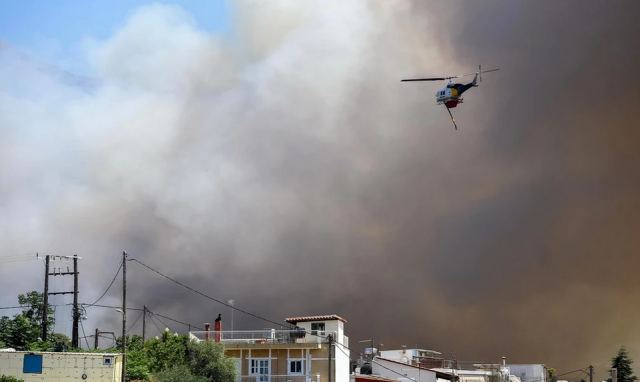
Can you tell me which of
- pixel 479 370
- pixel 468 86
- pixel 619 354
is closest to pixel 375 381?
pixel 468 86

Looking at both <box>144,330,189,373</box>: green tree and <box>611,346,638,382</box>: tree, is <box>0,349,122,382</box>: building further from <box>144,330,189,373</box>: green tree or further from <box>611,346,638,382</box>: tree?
<box>611,346,638,382</box>: tree

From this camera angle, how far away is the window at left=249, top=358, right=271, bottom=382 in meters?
92.8

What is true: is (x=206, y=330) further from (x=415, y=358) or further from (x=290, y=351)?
(x=415, y=358)

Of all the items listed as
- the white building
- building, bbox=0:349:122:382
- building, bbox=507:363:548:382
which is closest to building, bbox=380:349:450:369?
the white building

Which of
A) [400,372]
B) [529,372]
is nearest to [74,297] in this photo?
[400,372]

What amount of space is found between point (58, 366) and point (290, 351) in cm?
2399

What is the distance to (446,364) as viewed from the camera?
13825cm

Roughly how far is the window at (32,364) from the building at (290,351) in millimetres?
16212

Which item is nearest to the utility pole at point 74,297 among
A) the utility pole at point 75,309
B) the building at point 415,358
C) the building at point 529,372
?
the utility pole at point 75,309

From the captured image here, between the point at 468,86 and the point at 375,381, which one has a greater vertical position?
the point at 468,86

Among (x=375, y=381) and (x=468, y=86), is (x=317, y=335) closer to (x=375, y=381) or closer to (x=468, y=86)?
(x=375, y=381)

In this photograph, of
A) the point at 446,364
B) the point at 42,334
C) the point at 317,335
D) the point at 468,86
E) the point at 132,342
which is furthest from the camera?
the point at 446,364

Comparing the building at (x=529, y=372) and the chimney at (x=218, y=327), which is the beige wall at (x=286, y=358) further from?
the building at (x=529, y=372)

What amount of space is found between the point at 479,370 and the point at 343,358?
51539 mm
